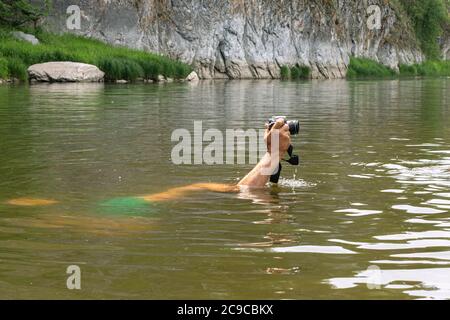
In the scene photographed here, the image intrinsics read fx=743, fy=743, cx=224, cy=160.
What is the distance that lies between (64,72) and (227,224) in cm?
3201

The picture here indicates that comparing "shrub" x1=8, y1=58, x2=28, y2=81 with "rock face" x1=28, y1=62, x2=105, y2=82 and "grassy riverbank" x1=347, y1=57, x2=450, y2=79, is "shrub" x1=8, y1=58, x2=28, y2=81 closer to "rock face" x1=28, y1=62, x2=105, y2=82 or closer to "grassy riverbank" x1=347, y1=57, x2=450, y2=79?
"rock face" x1=28, y1=62, x2=105, y2=82

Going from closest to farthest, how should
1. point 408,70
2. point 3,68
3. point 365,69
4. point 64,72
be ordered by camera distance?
point 3,68 < point 64,72 < point 365,69 < point 408,70

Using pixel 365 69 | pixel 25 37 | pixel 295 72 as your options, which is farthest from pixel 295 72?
pixel 25 37

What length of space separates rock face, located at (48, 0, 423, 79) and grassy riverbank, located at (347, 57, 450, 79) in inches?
86.2

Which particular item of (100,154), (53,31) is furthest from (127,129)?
(53,31)

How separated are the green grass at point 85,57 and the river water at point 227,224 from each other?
24.8 metres

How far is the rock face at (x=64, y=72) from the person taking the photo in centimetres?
3588

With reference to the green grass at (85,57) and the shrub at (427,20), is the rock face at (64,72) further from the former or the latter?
the shrub at (427,20)

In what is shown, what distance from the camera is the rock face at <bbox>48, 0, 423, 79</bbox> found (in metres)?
48.5

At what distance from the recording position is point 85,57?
132 ft

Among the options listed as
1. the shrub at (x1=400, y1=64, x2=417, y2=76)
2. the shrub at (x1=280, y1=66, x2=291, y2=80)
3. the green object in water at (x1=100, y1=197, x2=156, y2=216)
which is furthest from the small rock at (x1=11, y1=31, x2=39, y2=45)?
the shrub at (x1=400, y1=64, x2=417, y2=76)

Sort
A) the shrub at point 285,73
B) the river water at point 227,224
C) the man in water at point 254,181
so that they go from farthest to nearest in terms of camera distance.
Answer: the shrub at point 285,73 → the man in water at point 254,181 → the river water at point 227,224

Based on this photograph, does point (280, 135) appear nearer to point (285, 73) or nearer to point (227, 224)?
point (227, 224)

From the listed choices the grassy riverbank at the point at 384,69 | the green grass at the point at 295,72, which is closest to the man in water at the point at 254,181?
the green grass at the point at 295,72
